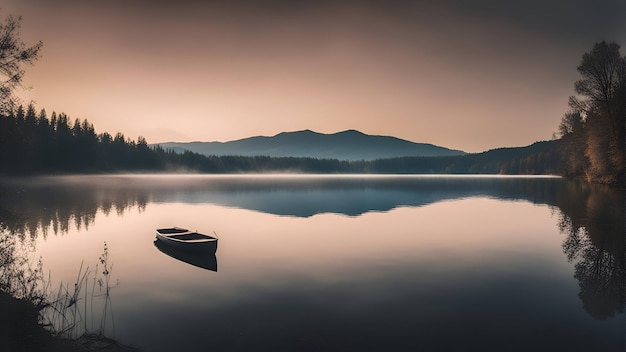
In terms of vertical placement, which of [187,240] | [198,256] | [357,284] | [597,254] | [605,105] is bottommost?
[198,256]

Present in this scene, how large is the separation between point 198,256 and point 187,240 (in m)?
1.97

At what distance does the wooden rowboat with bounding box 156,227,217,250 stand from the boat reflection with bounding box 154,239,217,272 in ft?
1.00

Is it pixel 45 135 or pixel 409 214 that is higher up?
pixel 45 135

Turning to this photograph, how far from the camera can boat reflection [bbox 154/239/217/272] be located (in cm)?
2438

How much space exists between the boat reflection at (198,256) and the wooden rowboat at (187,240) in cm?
31

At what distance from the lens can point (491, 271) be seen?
22219mm

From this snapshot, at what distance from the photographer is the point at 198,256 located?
26594 mm

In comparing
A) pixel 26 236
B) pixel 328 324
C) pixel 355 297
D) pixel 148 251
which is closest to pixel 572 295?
pixel 355 297

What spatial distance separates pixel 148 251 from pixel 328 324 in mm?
20714

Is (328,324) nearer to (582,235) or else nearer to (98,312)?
(98,312)

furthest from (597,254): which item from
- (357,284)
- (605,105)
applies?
(605,105)

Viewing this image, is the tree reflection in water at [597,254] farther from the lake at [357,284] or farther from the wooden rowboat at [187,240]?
the wooden rowboat at [187,240]

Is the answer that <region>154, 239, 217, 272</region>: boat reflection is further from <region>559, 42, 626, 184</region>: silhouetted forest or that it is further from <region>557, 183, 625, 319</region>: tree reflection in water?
<region>559, 42, 626, 184</region>: silhouetted forest

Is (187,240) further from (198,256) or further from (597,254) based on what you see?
(597,254)
